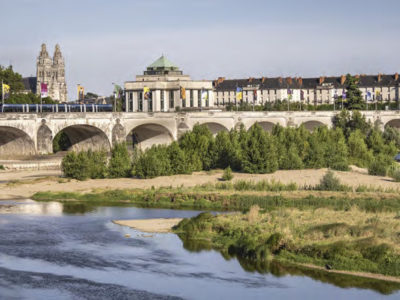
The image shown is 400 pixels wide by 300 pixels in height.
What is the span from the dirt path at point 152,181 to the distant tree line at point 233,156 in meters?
1.37

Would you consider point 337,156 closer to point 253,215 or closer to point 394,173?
point 394,173

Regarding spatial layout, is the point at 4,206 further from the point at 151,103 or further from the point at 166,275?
the point at 151,103

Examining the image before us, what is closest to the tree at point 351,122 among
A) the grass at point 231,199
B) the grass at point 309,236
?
the grass at point 231,199

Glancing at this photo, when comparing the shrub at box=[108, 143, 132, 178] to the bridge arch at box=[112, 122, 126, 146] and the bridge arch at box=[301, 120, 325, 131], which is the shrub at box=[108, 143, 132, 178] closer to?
the bridge arch at box=[112, 122, 126, 146]

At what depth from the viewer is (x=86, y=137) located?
123812 mm

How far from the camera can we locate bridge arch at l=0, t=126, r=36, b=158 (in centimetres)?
10694

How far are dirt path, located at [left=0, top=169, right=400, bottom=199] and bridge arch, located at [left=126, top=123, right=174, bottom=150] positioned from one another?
36.7 m

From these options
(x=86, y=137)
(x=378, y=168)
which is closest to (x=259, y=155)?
(x=378, y=168)

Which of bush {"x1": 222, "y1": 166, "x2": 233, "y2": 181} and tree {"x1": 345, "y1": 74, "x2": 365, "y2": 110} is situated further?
tree {"x1": 345, "y1": 74, "x2": 365, "y2": 110}

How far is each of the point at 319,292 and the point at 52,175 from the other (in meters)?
54.7

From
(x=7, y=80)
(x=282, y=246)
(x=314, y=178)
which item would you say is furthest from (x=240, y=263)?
(x=7, y=80)

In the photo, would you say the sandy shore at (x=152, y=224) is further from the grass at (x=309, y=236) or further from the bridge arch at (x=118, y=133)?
the bridge arch at (x=118, y=133)

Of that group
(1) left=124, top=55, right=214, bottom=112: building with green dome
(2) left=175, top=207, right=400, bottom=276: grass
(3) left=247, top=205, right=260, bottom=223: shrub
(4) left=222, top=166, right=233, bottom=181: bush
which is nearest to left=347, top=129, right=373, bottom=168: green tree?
(4) left=222, top=166, right=233, bottom=181: bush

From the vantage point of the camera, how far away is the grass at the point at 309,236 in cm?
4778
